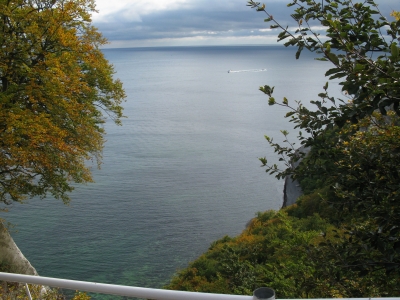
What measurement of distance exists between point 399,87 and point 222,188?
33.3 metres

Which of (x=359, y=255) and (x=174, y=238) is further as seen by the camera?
(x=174, y=238)

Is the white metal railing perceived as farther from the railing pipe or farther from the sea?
the sea

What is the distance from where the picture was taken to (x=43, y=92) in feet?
44.9

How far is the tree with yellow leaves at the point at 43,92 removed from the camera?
13.2 m

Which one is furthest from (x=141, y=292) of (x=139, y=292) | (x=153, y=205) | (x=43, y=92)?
(x=153, y=205)

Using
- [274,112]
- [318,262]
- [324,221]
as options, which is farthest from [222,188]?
[274,112]

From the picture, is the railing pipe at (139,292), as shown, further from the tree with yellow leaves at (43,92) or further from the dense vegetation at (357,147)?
the tree with yellow leaves at (43,92)

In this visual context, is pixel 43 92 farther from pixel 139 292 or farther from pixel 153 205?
pixel 153 205

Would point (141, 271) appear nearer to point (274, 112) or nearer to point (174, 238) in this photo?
point (174, 238)

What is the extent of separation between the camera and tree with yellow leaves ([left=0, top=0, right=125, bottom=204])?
13.2m

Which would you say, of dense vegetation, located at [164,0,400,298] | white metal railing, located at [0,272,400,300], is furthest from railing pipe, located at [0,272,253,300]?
dense vegetation, located at [164,0,400,298]

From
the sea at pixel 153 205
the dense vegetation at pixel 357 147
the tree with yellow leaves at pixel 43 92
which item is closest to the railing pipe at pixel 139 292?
the dense vegetation at pixel 357 147

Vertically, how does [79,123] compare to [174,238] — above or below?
above

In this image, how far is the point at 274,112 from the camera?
7000 cm
